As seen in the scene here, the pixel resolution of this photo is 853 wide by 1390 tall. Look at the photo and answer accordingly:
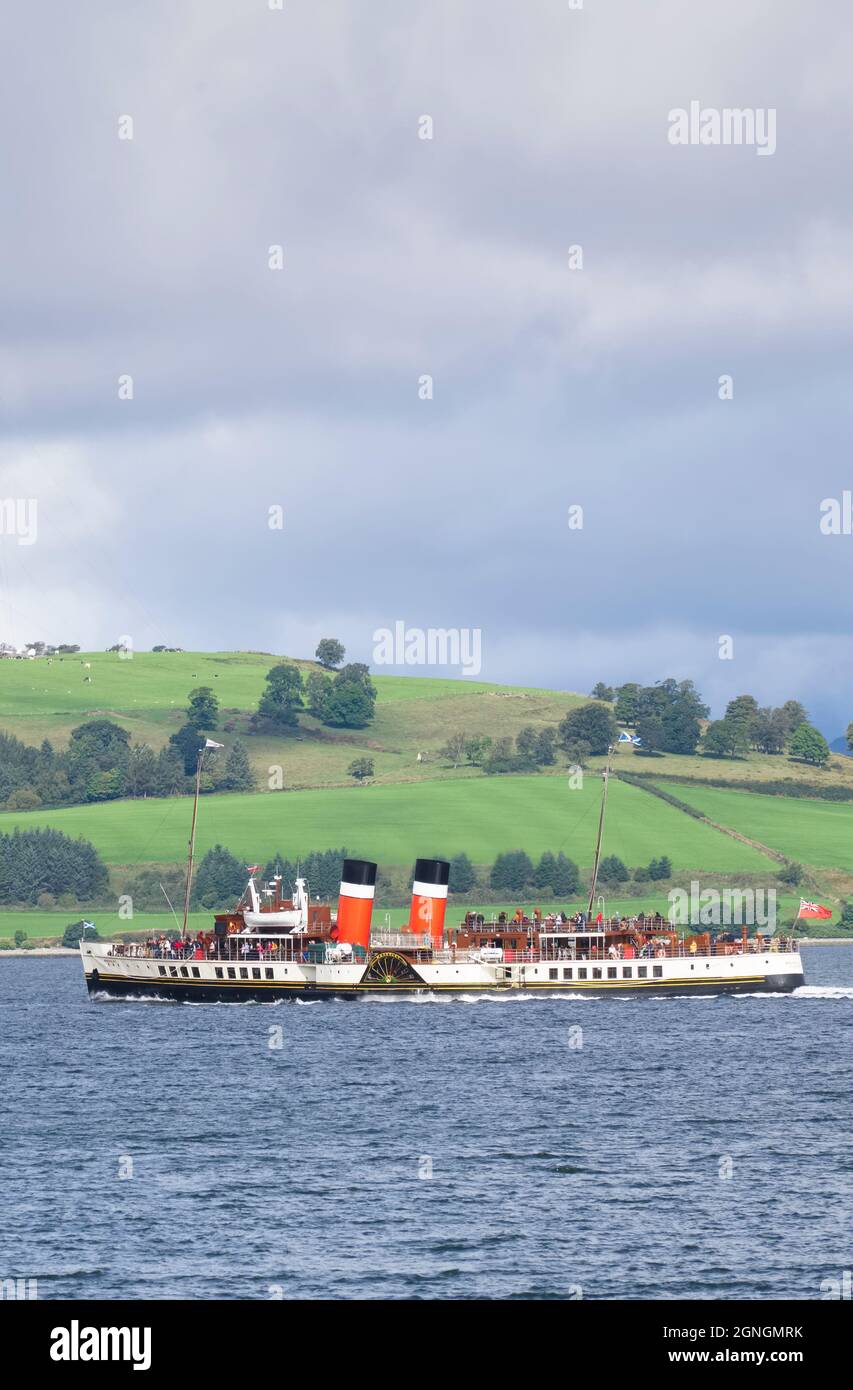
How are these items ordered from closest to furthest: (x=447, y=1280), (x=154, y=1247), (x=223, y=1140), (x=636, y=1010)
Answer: (x=447, y=1280), (x=154, y=1247), (x=223, y=1140), (x=636, y=1010)

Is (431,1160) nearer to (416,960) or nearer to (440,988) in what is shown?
(440,988)

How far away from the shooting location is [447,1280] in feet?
150

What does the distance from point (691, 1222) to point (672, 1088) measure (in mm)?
28360

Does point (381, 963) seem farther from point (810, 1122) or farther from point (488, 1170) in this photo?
point (488, 1170)

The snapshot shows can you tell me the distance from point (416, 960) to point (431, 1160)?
6490 centimetres

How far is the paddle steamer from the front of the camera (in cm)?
12612

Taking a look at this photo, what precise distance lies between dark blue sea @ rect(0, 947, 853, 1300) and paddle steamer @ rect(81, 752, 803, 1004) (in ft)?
51.2

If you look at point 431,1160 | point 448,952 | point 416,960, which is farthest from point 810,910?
point 431,1160

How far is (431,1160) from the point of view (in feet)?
204

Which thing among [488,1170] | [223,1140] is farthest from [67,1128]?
[488,1170]

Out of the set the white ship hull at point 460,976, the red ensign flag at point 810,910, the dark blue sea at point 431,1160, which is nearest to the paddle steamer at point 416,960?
the white ship hull at point 460,976

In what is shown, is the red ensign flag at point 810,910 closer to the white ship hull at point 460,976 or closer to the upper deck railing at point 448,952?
the white ship hull at point 460,976

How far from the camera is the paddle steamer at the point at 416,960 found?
4966 inches
